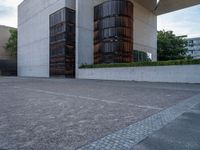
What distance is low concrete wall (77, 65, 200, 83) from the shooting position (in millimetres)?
14500

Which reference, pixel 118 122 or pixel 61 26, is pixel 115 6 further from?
pixel 118 122

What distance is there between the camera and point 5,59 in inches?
1817

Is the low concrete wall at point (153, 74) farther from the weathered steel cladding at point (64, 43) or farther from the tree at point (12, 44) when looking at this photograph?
the tree at point (12, 44)

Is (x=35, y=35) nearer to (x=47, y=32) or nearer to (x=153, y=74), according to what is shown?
(x=47, y=32)

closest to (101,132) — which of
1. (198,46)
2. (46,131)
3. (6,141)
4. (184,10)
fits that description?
(46,131)

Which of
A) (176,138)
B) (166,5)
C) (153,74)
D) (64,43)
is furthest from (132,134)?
(166,5)

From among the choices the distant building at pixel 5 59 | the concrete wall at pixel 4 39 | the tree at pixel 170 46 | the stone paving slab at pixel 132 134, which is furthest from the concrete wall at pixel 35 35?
the stone paving slab at pixel 132 134

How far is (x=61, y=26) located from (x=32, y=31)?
37.0ft

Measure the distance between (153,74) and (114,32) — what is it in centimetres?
1022

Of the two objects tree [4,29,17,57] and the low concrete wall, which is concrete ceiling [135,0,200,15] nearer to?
the low concrete wall

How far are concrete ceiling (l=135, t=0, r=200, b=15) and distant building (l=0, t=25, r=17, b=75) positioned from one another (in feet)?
103

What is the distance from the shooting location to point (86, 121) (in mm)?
4312

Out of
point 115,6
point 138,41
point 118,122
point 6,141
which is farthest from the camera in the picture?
point 138,41

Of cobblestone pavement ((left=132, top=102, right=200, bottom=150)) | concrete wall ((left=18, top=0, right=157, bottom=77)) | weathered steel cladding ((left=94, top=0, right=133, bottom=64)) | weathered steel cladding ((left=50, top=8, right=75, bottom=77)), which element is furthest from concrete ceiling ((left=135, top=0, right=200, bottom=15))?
cobblestone pavement ((left=132, top=102, right=200, bottom=150))
